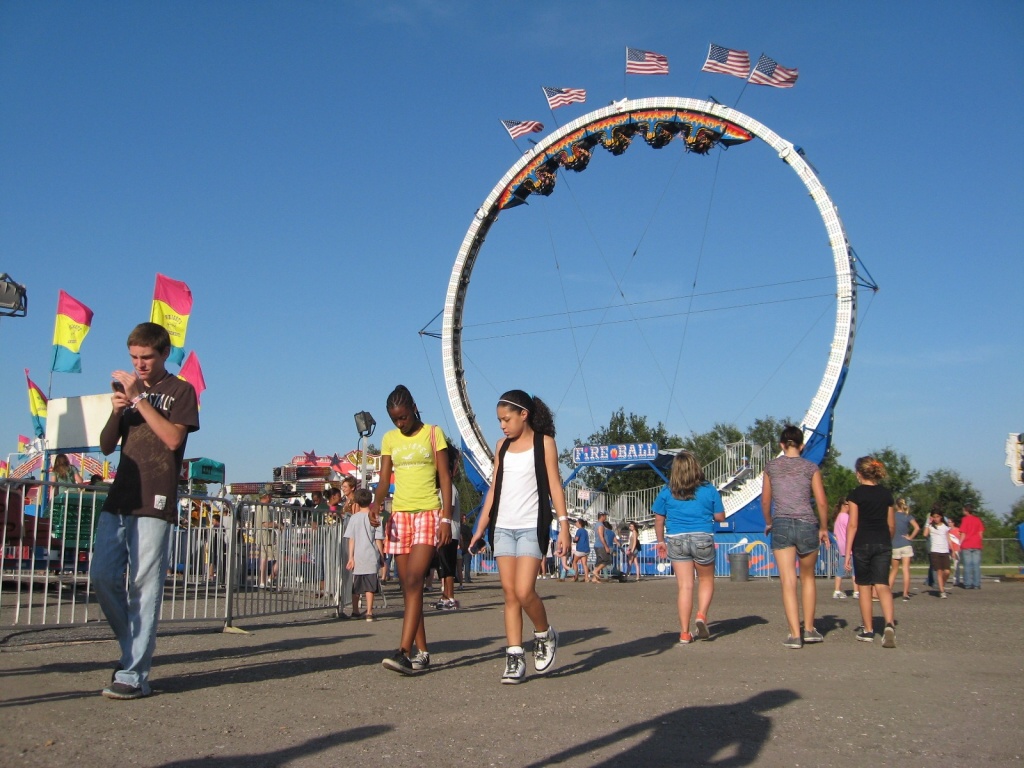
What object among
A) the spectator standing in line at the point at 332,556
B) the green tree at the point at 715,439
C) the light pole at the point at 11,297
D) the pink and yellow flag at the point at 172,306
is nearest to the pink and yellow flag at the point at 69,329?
the pink and yellow flag at the point at 172,306

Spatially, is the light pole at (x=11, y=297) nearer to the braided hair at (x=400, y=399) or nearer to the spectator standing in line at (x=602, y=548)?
the braided hair at (x=400, y=399)

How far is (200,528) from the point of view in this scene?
31.0 feet

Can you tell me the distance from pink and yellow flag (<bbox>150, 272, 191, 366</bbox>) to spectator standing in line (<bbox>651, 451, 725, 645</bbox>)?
1337cm

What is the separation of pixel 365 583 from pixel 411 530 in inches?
182

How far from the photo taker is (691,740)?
4273 mm

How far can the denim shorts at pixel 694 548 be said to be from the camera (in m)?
8.68

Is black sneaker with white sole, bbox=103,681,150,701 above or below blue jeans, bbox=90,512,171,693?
below

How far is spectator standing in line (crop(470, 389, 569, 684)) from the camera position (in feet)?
20.6

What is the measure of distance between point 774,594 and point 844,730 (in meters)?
12.1

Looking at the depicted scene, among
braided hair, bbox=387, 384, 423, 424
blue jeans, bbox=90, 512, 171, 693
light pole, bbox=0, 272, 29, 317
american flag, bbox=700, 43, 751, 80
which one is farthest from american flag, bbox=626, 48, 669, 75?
blue jeans, bbox=90, 512, 171, 693

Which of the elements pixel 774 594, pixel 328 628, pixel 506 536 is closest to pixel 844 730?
pixel 506 536

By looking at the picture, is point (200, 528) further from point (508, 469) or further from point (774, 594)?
point (774, 594)

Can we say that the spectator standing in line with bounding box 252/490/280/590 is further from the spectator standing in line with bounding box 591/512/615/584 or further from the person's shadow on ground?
the spectator standing in line with bounding box 591/512/615/584

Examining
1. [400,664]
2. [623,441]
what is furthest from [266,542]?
[623,441]
